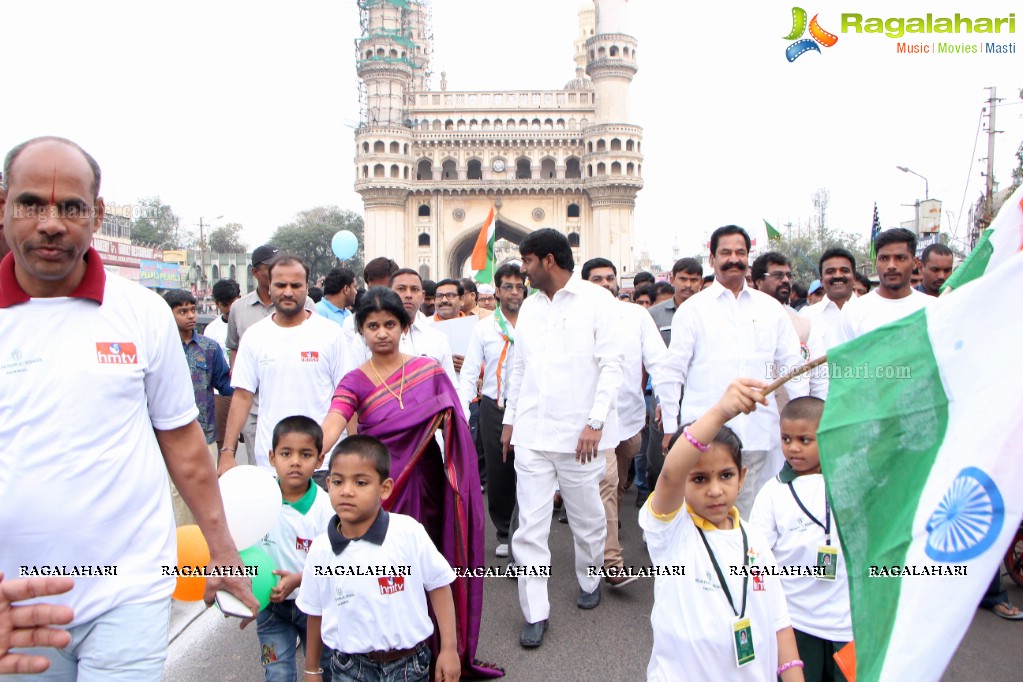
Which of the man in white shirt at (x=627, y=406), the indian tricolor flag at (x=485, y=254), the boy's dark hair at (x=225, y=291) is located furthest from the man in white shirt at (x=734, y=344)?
the boy's dark hair at (x=225, y=291)

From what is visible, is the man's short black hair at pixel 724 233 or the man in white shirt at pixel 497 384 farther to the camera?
the man in white shirt at pixel 497 384

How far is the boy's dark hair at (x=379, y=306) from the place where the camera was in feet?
11.7

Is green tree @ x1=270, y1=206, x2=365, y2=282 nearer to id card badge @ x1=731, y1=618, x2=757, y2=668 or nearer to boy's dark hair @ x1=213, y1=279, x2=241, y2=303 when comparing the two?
boy's dark hair @ x1=213, y1=279, x2=241, y2=303

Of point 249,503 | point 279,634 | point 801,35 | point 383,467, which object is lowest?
point 279,634

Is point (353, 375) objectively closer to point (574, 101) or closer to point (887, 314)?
point (887, 314)

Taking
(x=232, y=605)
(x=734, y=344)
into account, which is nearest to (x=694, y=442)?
(x=232, y=605)

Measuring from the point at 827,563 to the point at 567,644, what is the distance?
1636mm

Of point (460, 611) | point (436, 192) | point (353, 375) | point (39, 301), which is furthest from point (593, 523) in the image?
point (436, 192)

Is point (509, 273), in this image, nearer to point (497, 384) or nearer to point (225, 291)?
point (497, 384)

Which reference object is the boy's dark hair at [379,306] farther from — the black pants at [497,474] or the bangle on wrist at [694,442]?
the black pants at [497,474]

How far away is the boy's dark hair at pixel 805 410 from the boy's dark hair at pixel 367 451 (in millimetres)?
1449

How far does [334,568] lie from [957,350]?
1967mm

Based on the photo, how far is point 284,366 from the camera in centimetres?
418

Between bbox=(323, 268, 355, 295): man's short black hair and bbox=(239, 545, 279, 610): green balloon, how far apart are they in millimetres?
3820
